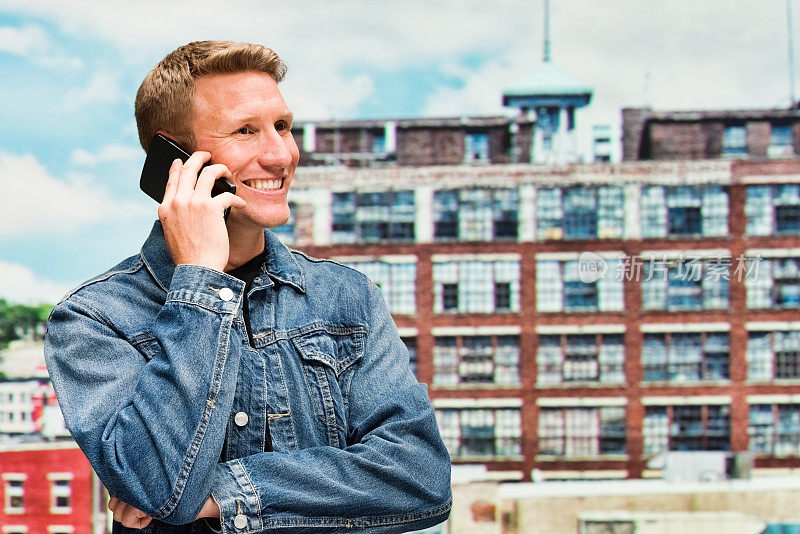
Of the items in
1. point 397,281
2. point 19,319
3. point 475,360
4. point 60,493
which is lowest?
point 60,493

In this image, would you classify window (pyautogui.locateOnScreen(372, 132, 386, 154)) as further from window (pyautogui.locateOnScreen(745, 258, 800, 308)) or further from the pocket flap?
the pocket flap

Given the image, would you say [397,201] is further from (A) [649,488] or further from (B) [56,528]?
(B) [56,528]

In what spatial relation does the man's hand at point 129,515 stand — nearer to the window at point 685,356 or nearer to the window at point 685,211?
the window at point 685,356

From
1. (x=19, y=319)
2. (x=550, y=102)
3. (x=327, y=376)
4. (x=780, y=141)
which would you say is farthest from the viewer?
(x=780, y=141)

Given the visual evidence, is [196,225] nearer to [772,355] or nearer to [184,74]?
[184,74]

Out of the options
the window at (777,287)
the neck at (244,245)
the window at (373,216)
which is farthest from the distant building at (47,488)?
the neck at (244,245)

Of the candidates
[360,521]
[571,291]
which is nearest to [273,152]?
[360,521]

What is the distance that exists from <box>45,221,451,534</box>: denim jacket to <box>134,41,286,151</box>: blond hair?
261 millimetres

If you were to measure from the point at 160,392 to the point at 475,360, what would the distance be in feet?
79.6

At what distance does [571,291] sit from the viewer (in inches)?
1020

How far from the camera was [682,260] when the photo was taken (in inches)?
1022

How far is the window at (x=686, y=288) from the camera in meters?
25.8

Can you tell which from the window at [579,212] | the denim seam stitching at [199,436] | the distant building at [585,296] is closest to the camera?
the denim seam stitching at [199,436]

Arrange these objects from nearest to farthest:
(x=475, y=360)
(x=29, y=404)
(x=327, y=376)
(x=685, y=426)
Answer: (x=327, y=376) < (x=29, y=404) < (x=685, y=426) < (x=475, y=360)
